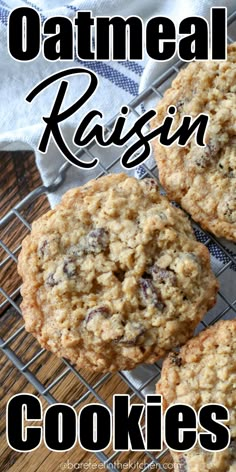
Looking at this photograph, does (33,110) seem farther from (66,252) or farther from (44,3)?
(66,252)

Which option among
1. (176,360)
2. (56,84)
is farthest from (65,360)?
(56,84)

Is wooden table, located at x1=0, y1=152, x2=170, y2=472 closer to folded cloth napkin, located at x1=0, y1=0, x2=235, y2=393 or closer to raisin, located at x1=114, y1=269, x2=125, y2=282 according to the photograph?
folded cloth napkin, located at x1=0, y1=0, x2=235, y2=393

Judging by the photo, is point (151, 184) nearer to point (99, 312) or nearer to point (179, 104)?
point (179, 104)

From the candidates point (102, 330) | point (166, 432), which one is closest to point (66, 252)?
point (102, 330)

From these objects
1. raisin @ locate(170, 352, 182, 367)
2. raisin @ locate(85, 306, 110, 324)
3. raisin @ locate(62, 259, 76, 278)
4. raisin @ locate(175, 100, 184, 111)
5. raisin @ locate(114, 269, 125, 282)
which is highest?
raisin @ locate(175, 100, 184, 111)

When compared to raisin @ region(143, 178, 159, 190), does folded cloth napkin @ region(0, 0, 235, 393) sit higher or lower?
higher

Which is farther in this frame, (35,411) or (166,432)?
(35,411)

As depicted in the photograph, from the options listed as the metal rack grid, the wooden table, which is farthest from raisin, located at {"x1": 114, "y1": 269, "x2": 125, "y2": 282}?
the wooden table
